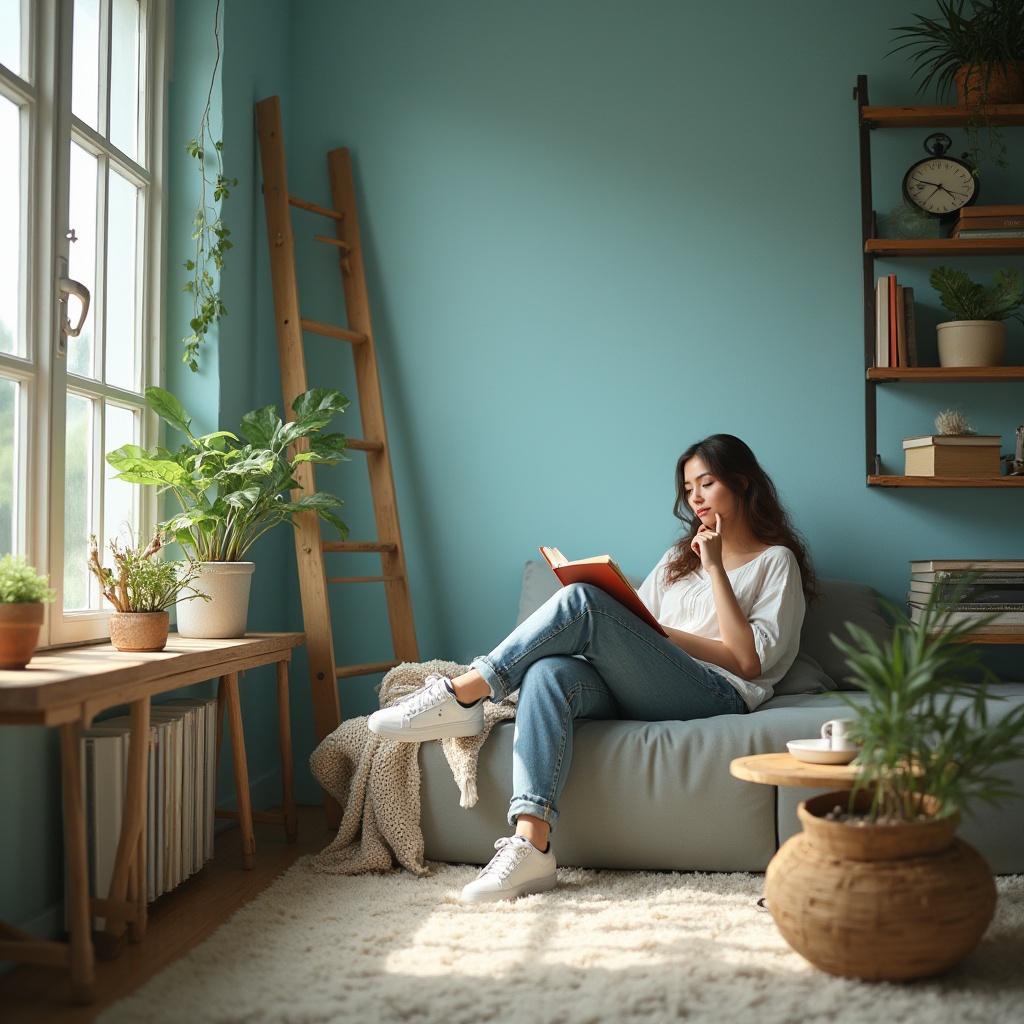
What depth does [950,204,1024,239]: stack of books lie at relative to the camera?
2.90 m

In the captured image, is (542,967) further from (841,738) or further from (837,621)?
(837,621)

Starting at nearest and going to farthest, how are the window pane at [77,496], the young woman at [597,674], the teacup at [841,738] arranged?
the teacup at [841,738], the young woman at [597,674], the window pane at [77,496]

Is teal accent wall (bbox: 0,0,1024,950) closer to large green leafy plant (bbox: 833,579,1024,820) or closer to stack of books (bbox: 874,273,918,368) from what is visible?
stack of books (bbox: 874,273,918,368)

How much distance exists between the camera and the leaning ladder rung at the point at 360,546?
115 inches

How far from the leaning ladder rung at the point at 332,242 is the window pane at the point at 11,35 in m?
1.08

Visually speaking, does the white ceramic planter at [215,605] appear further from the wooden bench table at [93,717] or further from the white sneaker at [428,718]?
the white sneaker at [428,718]

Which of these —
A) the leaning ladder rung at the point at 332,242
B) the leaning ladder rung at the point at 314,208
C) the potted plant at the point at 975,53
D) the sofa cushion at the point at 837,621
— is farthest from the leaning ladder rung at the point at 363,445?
the potted plant at the point at 975,53

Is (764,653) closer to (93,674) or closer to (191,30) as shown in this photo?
(93,674)

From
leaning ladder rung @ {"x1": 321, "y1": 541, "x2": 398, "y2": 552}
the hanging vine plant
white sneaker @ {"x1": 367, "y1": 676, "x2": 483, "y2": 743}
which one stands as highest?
the hanging vine plant

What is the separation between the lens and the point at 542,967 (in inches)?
69.2

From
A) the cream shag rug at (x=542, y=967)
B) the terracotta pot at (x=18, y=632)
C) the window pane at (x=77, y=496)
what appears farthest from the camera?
the window pane at (x=77, y=496)

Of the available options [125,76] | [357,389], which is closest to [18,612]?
[125,76]

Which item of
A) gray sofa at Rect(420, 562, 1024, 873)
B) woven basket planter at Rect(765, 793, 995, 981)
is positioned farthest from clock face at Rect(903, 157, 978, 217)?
woven basket planter at Rect(765, 793, 995, 981)

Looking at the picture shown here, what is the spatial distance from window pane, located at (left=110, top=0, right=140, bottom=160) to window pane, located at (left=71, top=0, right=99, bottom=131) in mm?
84
